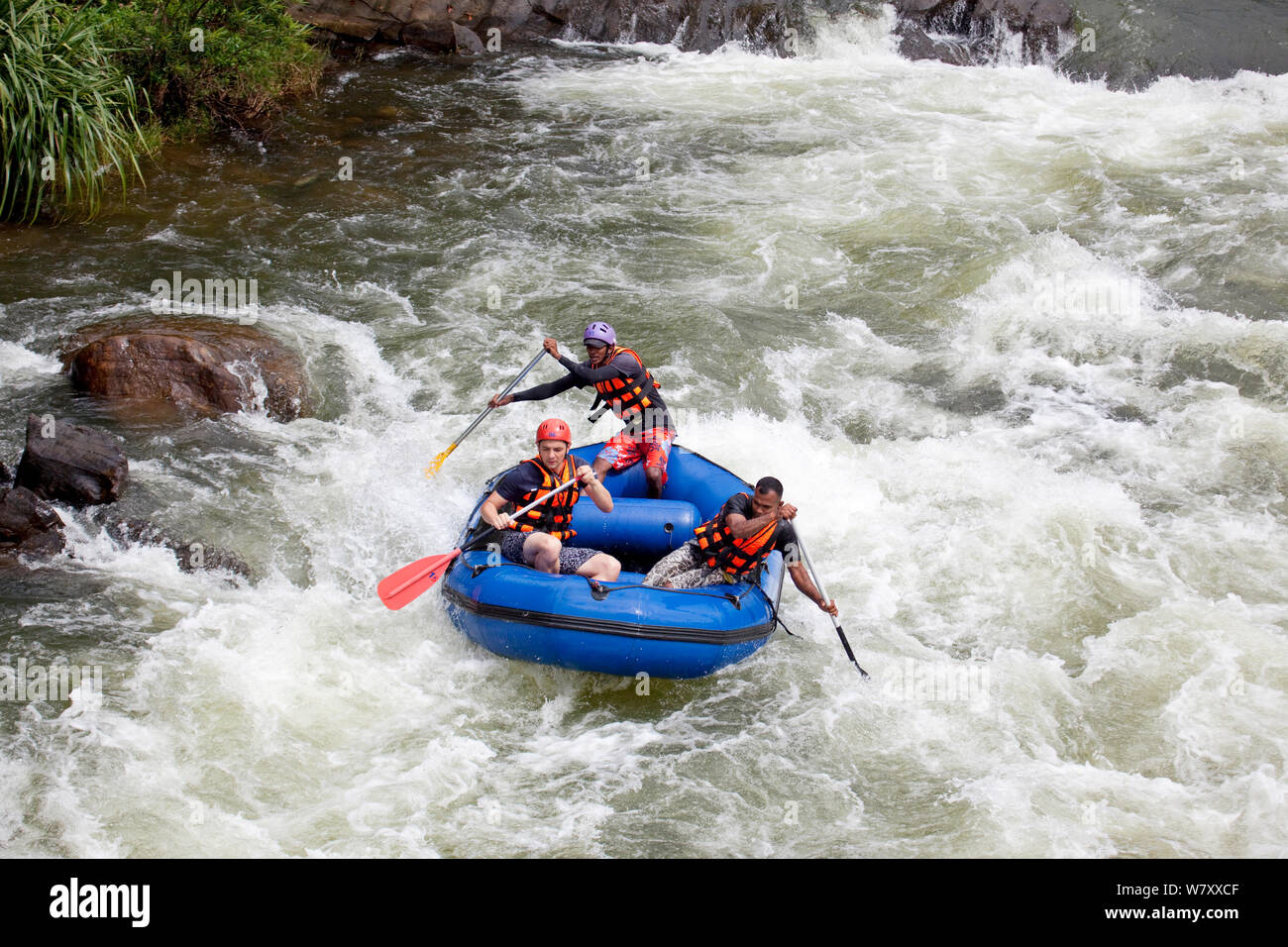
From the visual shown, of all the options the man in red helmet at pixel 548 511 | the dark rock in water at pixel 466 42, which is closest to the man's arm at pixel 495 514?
the man in red helmet at pixel 548 511

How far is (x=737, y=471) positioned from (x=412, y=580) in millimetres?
2638

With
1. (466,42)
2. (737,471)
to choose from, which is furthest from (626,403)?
(466,42)

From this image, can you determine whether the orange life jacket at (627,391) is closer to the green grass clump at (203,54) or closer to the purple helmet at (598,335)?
the purple helmet at (598,335)

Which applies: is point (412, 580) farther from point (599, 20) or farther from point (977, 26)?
point (977, 26)

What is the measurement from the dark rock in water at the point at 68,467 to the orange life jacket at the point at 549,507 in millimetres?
2612

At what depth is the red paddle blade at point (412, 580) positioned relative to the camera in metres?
6.25

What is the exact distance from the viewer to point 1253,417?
27.8 feet

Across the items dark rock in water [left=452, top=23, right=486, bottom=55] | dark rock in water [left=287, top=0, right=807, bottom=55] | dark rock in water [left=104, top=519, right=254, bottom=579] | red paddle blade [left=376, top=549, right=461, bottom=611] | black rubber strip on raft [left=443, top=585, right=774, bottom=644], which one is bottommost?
dark rock in water [left=104, top=519, right=254, bottom=579]

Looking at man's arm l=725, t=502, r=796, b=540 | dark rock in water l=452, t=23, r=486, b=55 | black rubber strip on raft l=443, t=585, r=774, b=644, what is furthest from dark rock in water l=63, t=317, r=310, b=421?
dark rock in water l=452, t=23, r=486, b=55

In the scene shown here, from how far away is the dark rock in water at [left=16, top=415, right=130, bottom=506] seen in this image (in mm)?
6852

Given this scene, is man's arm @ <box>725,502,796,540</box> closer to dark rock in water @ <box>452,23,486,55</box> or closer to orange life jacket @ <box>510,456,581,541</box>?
orange life jacket @ <box>510,456,581,541</box>

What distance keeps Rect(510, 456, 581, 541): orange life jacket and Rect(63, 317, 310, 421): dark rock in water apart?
8.97ft

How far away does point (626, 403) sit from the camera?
728 cm
